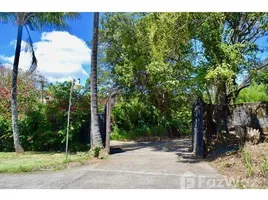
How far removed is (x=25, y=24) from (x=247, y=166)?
22.6 feet

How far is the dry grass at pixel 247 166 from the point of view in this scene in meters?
4.36

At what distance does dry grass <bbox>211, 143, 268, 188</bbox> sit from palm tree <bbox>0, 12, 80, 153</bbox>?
551cm

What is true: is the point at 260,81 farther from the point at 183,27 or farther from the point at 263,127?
the point at 183,27

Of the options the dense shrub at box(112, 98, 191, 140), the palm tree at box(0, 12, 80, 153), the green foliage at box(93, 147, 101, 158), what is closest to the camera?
the green foliage at box(93, 147, 101, 158)

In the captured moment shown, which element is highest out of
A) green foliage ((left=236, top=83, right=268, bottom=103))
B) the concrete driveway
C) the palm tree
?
the palm tree

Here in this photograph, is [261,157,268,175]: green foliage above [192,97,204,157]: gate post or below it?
below

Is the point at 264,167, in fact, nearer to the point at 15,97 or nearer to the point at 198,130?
the point at 198,130

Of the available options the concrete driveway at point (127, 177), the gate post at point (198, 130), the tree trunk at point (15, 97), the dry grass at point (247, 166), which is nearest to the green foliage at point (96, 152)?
the concrete driveway at point (127, 177)

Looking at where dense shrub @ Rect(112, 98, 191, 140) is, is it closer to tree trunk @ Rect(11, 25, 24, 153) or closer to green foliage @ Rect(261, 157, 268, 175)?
tree trunk @ Rect(11, 25, 24, 153)

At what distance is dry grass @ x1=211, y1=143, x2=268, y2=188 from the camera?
4.36 metres

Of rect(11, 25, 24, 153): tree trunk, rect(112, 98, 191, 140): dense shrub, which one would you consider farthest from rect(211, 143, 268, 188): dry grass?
rect(112, 98, 191, 140): dense shrub

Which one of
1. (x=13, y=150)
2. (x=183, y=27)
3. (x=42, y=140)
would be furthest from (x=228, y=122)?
(x=13, y=150)

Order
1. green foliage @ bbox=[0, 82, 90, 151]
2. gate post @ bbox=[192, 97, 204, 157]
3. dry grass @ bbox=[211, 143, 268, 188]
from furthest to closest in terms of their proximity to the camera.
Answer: green foliage @ bbox=[0, 82, 90, 151], gate post @ bbox=[192, 97, 204, 157], dry grass @ bbox=[211, 143, 268, 188]
